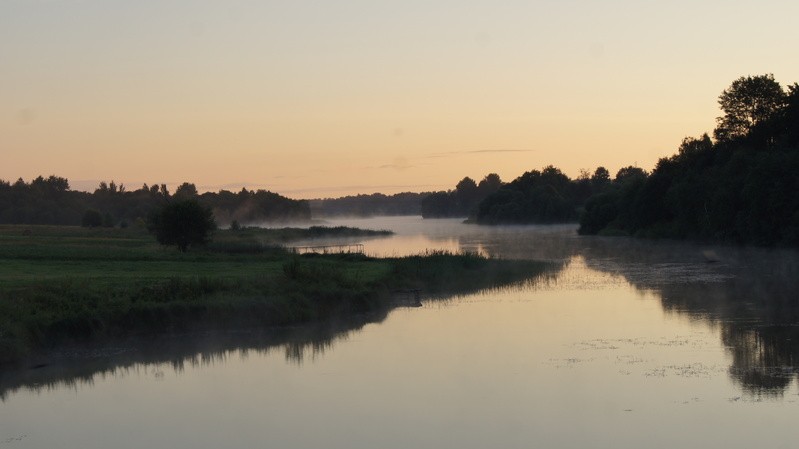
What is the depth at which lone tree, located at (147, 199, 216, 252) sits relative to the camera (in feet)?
198

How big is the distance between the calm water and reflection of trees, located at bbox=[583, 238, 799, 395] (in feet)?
0.44

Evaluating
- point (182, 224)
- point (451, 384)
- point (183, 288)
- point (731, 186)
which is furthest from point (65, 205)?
point (451, 384)

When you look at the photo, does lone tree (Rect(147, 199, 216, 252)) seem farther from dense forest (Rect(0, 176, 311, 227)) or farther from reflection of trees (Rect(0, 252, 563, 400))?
dense forest (Rect(0, 176, 311, 227))

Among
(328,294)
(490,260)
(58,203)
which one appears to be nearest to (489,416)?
(328,294)

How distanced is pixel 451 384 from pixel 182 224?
42.3 m

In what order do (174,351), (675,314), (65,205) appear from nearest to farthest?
(174,351) → (675,314) → (65,205)

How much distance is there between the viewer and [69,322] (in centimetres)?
2553

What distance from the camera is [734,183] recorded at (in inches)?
2785

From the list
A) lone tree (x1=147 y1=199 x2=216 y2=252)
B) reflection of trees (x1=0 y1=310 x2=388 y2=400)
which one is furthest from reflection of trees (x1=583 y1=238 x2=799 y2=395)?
lone tree (x1=147 y1=199 x2=216 y2=252)

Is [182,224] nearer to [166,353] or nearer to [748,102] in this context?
[166,353]

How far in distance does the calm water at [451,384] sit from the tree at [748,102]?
171 ft

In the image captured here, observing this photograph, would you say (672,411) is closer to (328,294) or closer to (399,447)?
(399,447)

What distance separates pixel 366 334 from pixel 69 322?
8462 millimetres

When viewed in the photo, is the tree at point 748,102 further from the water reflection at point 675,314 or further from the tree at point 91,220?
the tree at point 91,220
